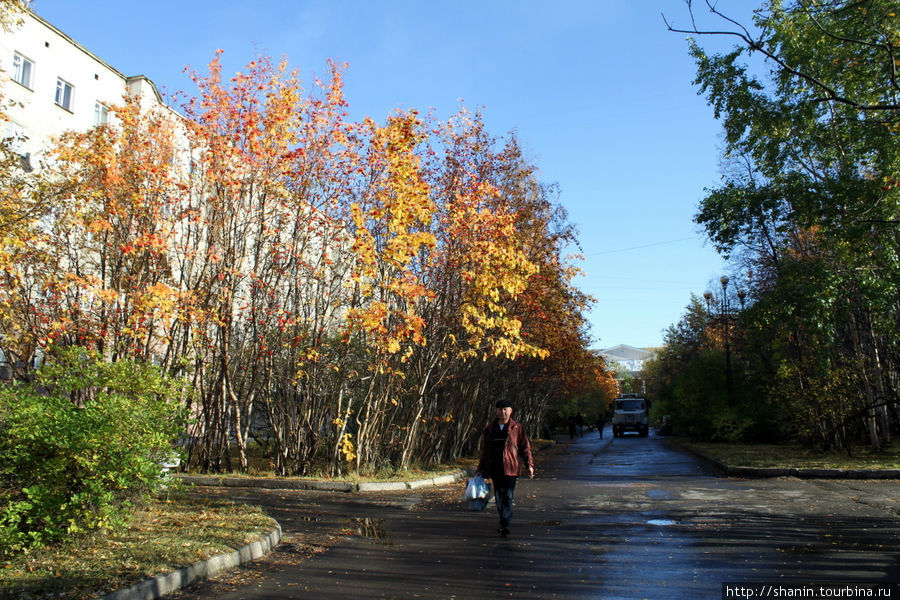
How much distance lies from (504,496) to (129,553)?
4353 millimetres

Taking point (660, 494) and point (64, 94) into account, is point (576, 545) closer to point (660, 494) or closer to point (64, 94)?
point (660, 494)

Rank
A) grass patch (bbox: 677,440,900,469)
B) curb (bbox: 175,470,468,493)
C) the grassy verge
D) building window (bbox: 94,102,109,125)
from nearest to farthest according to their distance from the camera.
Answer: curb (bbox: 175,470,468,493) < the grassy verge < grass patch (bbox: 677,440,900,469) < building window (bbox: 94,102,109,125)

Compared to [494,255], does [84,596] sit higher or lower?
lower

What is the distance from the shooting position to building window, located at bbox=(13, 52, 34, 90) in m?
23.2

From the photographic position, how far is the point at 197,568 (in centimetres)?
645

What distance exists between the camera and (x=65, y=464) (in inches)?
269

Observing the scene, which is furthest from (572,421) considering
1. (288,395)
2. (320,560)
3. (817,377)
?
(320,560)

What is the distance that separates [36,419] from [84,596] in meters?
2.24

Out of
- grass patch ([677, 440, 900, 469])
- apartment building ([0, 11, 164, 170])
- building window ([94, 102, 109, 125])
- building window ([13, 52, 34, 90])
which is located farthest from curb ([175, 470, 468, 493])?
building window ([94, 102, 109, 125])

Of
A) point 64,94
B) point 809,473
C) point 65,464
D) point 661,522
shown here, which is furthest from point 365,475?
point 64,94

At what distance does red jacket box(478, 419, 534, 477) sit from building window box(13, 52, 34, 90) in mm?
21863

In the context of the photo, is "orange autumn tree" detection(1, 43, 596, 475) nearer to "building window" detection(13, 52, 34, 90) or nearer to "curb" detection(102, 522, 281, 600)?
"curb" detection(102, 522, 281, 600)

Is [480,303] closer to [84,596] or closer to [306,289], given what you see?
[306,289]

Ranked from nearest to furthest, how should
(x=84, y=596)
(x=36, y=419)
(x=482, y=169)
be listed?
(x=84, y=596)
(x=36, y=419)
(x=482, y=169)
